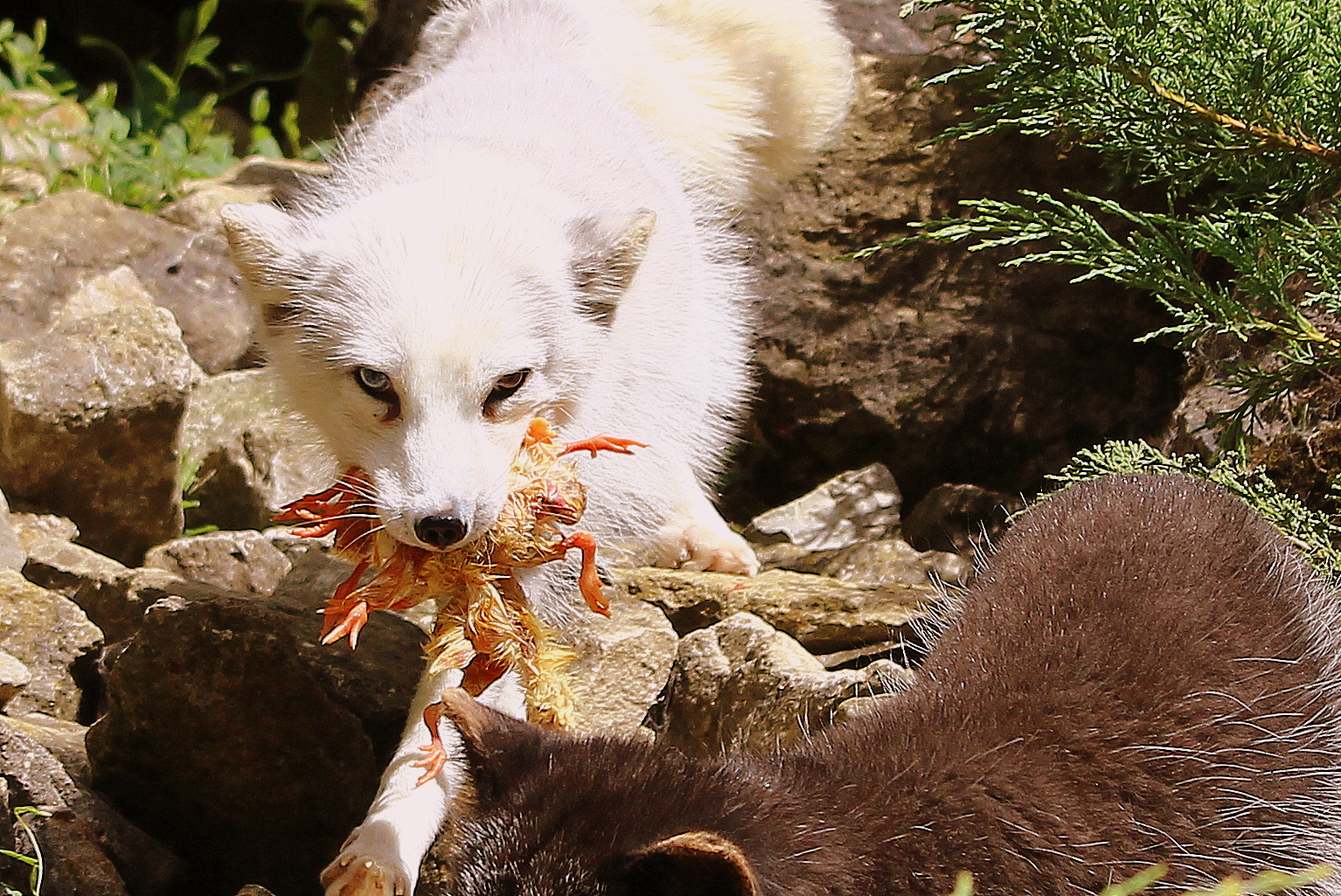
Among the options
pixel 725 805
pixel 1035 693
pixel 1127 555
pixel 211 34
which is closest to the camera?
pixel 725 805

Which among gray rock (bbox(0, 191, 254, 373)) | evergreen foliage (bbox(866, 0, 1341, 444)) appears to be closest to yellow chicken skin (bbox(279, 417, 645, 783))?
evergreen foliage (bbox(866, 0, 1341, 444))

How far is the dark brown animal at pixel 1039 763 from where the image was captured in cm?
182

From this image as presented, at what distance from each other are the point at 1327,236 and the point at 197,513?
3515 mm

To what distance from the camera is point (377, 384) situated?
285 cm

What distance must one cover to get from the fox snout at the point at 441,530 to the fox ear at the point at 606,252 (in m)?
0.71

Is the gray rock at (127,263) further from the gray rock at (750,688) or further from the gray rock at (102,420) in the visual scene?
the gray rock at (750,688)

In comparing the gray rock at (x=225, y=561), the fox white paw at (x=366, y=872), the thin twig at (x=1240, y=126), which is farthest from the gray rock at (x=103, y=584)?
the thin twig at (x=1240, y=126)

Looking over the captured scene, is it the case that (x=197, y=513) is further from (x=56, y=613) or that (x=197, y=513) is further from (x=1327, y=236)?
(x=1327, y=236)

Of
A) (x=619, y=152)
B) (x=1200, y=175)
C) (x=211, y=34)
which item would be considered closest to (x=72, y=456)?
(x=619, y=152)

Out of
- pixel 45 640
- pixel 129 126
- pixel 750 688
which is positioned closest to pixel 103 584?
pixel 45 640

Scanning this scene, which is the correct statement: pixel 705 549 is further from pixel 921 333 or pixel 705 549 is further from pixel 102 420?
pixel 102 420

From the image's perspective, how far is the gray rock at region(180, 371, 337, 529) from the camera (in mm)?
4586

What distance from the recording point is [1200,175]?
11.4ft

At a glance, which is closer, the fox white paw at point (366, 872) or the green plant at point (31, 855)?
the green plant at point (31, 855)
